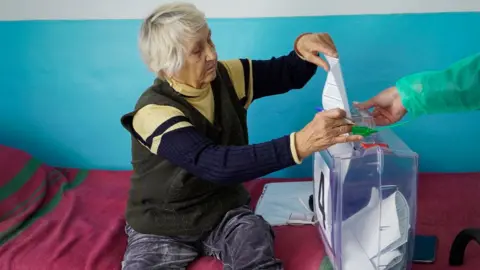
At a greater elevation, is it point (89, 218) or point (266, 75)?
point (266, 75)

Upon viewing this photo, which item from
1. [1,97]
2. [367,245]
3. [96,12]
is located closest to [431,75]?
[367,245]

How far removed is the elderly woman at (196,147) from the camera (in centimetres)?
129

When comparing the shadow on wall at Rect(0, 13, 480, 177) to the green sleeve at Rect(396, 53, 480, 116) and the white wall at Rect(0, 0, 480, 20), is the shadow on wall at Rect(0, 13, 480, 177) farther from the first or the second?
the green sleeve at Rect(396, 53, 480, 116)

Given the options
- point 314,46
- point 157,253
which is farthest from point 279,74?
point 157,253

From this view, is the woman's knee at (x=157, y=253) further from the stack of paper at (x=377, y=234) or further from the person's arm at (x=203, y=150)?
the stack of paper at (x=377, y=234)

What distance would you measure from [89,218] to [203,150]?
0.60 meters

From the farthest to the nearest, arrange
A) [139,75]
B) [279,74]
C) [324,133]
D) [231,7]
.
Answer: [139,75]
[231,7]
[279,74]
[324,133]

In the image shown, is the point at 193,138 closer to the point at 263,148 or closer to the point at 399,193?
the point at 263,148

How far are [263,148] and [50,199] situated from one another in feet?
2.96

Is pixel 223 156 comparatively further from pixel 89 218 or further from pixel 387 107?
pixel 89 218

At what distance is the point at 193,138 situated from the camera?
1.29m


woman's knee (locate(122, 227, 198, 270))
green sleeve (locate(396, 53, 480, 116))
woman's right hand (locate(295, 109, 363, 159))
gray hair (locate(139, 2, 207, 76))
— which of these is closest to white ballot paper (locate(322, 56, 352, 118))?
woman's right hand (locate(295, 109, 363, 159))

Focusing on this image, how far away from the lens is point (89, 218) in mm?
1724

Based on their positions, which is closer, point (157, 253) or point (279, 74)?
point (157, 253)
